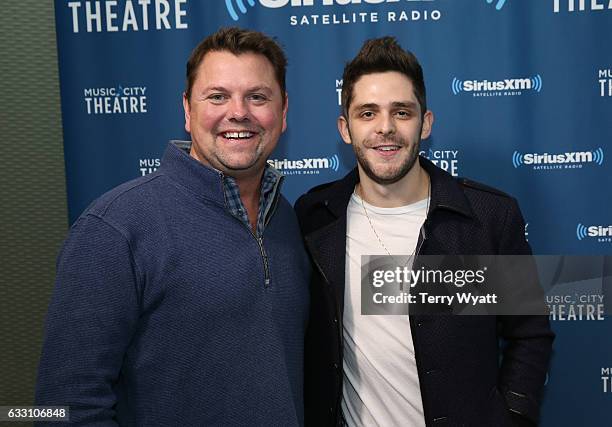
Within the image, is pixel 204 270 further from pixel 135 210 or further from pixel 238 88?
pixel 238 88

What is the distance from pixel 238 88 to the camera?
5.00 ft

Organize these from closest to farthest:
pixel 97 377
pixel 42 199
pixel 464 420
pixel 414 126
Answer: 1. pixel 97 377
2. pixel 464 420
3. pixel 414 126
4. pixel 42 199

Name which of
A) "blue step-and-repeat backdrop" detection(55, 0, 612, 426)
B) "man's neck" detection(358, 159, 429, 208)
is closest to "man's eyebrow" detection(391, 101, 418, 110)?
"man's neck" detection(358, 159, 429, 208)

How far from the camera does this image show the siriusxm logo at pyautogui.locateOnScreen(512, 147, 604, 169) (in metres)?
2.50

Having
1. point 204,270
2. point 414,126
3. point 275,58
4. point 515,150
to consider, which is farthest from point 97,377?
point 515,150

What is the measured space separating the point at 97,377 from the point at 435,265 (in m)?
1.00

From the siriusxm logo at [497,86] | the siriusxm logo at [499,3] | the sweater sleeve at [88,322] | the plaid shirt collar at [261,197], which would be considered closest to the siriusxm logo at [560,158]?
the siriusxm logo at [497,86]

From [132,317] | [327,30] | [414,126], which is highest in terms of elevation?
[327,30]

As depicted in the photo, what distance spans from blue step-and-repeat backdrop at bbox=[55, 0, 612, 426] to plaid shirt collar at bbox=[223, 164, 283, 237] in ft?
3.30

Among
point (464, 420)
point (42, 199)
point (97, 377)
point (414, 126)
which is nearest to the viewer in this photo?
point (97, 377)

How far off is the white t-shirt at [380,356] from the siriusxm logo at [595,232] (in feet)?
3.74

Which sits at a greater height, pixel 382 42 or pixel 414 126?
pixel 382 42

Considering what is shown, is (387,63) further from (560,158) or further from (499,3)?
(560,158)

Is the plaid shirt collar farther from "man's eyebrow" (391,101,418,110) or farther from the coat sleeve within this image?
the coat sleeve
